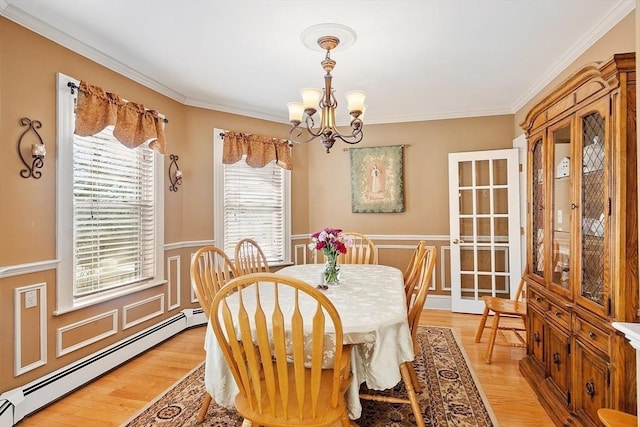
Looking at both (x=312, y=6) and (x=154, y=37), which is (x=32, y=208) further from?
(x=312, y=6)

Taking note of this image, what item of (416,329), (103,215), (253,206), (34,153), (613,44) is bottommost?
(416,329)

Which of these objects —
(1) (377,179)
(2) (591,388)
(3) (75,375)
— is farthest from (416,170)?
(3) (75,375)

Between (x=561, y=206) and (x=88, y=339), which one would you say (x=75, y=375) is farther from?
(x=561, y=206)

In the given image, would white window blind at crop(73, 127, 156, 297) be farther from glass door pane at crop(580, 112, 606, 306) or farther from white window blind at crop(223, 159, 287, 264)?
glass door pane at crop(580, 112, 606, 306)

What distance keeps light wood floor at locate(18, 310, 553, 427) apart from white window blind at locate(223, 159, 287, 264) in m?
1.31

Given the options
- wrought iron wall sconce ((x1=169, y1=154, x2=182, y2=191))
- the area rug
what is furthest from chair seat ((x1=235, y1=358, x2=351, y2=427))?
wrought iron wall sconce ((x1=169, y1=154, x2=182, y2=191))

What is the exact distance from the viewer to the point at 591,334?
1.68 m

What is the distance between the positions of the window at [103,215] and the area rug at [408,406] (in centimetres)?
97

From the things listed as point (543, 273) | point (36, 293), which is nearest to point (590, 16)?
point (543, 273)

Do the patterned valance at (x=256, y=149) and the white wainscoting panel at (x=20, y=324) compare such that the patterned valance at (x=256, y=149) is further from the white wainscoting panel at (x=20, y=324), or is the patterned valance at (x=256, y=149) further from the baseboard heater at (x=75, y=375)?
the white wainscoting panel at (x=20, y=324)

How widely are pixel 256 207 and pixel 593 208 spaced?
10.8 ft

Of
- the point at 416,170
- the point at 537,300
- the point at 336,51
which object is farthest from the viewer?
the point at 416,170

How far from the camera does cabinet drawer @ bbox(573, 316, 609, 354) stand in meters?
1.57

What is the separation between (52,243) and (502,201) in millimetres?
4339
